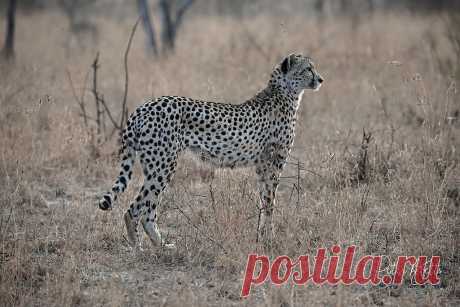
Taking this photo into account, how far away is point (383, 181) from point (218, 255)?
2.16 meters

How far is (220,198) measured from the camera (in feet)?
17.7

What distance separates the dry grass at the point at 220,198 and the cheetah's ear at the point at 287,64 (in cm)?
89

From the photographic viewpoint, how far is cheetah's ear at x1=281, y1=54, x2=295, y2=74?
18.6 feet

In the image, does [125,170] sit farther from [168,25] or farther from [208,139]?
[168,25]

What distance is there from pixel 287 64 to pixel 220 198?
1.25 meters

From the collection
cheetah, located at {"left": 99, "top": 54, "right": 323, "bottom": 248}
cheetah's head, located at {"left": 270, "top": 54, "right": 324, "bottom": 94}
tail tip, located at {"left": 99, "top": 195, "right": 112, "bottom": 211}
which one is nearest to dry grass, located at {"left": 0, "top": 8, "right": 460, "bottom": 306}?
cheetah, located at {"left": 99, "top": 54, "right": 323, "bottom": 248}

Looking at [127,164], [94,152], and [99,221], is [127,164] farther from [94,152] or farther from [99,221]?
[94,152]

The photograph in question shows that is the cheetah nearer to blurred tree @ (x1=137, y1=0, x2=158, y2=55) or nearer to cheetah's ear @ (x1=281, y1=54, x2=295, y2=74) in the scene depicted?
cheetah's ear @ (x1=281, y1=54, x2=295, y2=74)

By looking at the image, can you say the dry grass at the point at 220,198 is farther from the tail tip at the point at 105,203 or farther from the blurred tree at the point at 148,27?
the blurred tree at the point at 148,27

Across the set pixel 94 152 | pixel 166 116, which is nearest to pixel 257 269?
pixel 166 116

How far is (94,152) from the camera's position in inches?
280

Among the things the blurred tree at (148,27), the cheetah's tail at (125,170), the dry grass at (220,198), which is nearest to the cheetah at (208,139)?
the cheetah's tail at (125,170)

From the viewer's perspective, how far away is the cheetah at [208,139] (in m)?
4.84

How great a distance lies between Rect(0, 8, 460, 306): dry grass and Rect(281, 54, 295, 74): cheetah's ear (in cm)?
89
